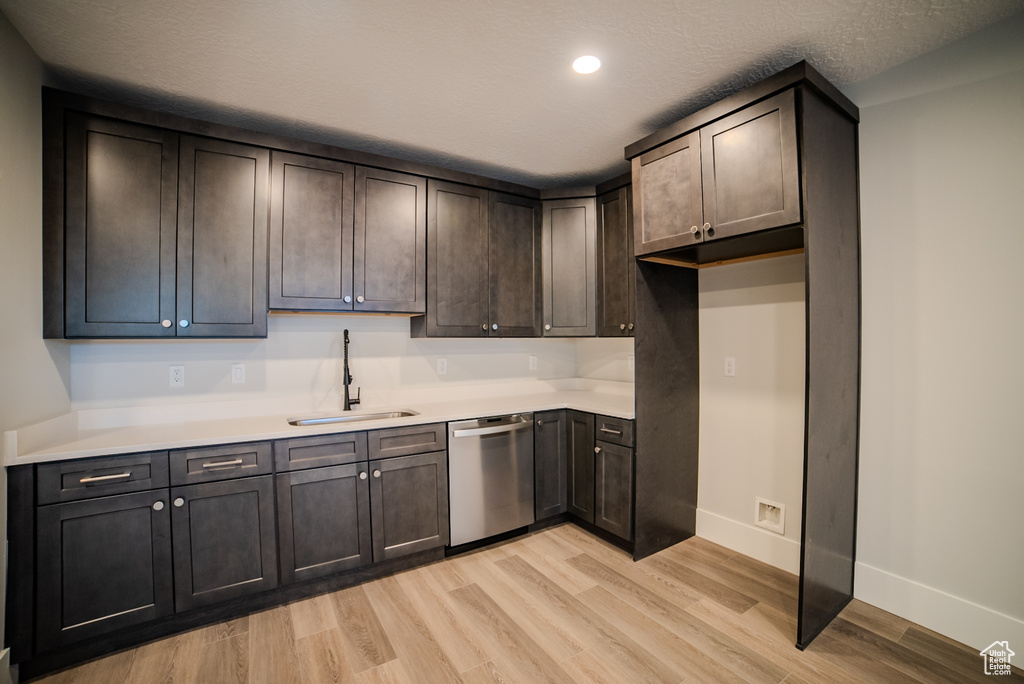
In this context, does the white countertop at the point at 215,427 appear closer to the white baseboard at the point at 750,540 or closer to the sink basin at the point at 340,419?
the sink basin at the point at 340,419

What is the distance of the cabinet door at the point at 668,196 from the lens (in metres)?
2.20

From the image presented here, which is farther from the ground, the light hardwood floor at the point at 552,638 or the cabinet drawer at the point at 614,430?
the cabinet drawer at the point at 614,430

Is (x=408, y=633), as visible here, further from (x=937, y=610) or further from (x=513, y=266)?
(x=937, y=610)

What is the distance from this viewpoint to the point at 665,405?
9.05 ft

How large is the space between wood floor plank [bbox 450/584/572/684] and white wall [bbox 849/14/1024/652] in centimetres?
167

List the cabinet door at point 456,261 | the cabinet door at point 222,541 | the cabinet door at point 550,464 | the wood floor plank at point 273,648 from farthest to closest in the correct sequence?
the cabinet door at point 550,464
the cabinet door at point 456,261
the cabinet door at point 222,541
the wood floor plank at point 273,648

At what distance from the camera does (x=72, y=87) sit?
213 cm

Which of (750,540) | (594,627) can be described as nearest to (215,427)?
(594,627)

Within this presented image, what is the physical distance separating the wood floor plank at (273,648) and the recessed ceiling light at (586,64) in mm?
2770

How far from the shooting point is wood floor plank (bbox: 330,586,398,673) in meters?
1.84

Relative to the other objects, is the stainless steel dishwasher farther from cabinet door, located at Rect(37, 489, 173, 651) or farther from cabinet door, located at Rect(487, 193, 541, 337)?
cabinet door, located at Rect(37, 489, 173, 651)

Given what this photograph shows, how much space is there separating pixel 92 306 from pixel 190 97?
1.10m

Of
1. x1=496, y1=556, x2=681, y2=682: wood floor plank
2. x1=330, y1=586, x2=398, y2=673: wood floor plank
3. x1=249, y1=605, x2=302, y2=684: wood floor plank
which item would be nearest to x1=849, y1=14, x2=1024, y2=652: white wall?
x1=496, y1=556, x2=681, y2=682: wood floor plank

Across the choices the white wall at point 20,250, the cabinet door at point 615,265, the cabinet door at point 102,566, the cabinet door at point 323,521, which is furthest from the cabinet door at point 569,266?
the white wall at point 20,250
